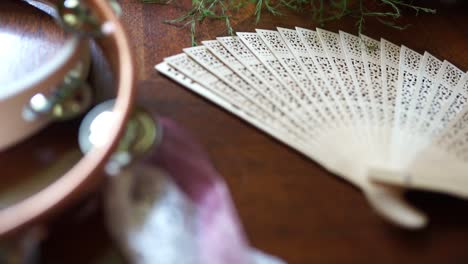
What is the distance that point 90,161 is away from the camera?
638 mm

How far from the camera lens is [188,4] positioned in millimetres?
1083

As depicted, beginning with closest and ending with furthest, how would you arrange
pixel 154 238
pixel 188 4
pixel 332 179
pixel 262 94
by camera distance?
pixel 154 238, pixel 332 179, pixel 262 94, pixel 188 4

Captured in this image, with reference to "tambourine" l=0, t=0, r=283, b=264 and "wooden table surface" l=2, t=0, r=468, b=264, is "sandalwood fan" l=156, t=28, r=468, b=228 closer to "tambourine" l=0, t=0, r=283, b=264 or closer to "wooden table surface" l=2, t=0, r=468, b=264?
"wooden table surface" l=2, t=0, r=468, b=264

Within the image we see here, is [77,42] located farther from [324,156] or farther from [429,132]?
[429,132]

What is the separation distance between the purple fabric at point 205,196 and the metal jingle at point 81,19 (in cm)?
17

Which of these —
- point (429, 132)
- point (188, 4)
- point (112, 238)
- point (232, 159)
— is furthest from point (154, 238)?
point (188, 4)

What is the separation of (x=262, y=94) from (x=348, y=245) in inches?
11.9

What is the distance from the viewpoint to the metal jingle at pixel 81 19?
69 cm

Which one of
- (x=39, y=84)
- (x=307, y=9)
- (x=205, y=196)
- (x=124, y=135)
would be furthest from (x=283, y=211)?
(x=307, y=9)

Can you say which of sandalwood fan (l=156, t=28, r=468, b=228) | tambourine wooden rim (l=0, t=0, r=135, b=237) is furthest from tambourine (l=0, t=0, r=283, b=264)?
sandalwood fan (l=156, t=28, r=468, b=228)

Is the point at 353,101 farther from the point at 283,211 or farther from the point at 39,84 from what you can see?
the point at 39,84

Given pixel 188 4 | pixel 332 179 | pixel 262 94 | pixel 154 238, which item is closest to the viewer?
pixel 154 238

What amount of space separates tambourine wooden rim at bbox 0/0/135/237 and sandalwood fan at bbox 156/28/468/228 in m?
0.15

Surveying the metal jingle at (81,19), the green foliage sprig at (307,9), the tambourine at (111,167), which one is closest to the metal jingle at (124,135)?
the tambourine at (111,167)
